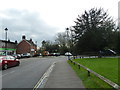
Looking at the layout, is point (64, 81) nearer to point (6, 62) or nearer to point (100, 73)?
point (100, 73)

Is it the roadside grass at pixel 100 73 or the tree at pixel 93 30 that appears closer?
the roadside grass at pixel 100 73

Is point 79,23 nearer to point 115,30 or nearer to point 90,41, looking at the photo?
point 90,41

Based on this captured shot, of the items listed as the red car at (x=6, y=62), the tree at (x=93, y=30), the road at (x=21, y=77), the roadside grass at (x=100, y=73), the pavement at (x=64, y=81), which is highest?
the tree at (x=93, y=30)

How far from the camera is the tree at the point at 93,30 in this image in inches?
1417

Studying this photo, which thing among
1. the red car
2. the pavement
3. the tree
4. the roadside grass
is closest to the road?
the red car

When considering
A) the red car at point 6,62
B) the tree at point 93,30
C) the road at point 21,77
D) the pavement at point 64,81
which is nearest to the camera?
the pavement at point 64,81

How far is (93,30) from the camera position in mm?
36406

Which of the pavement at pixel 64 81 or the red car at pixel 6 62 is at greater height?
the red car at pixel 6 62

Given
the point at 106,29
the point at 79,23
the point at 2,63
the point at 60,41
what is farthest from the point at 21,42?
the point at 2,63

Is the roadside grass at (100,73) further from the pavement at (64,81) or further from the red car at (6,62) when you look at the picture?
the red car at (6,62)

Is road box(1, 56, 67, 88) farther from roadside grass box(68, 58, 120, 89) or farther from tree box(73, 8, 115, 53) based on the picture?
tree box(73, 8, 115, 53)

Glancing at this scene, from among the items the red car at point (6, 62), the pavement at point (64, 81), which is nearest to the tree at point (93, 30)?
the red car at point (6, 62)

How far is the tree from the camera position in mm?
36000

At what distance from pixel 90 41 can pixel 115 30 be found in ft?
18.8
